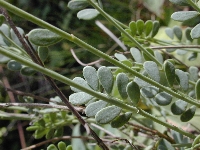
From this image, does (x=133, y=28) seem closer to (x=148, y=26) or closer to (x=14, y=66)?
(x=148, y=26)

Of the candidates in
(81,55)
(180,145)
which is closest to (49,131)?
(180,145)

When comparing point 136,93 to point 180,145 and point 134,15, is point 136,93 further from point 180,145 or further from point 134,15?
point 134,15

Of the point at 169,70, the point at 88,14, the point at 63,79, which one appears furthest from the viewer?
the point at 88,14

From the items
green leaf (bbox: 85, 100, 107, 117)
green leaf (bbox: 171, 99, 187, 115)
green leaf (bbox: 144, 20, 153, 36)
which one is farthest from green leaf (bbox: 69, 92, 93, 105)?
green leaf (bbox: 144, 20, 153, 36)

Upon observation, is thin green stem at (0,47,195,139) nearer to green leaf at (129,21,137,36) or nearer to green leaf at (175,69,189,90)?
green leaf at (175,69,189,90)

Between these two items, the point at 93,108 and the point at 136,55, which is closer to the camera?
the point at 93,108

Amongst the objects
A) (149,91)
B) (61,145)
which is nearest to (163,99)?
(149,91)

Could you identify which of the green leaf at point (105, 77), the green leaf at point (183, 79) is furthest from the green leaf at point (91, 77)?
the green leaf at point (183, 79)
